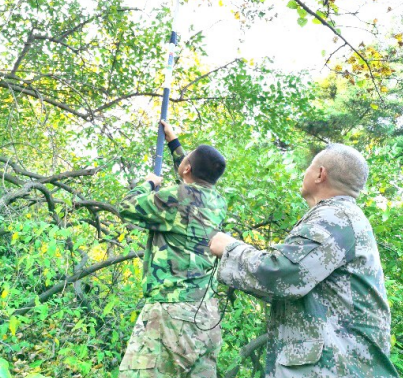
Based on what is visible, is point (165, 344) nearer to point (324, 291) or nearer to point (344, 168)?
point (324, 291)

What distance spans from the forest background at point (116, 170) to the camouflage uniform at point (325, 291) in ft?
3.10

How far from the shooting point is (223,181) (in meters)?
4.09

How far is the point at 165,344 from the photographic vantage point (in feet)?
8.49

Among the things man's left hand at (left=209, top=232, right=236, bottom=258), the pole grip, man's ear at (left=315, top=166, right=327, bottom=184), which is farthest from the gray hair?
the pole grip

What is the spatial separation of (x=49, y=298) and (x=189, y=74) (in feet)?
13.1

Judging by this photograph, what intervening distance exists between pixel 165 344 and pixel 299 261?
1.26 m

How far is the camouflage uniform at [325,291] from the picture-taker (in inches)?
62.4

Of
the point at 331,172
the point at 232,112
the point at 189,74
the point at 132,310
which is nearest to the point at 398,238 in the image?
the point at 132,310

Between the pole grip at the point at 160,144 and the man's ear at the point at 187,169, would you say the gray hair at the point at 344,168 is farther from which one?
the pole grip at the point at 160,144

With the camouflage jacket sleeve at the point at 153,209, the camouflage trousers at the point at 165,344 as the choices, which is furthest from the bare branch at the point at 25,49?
the camouflage trousers at the point at 165,344

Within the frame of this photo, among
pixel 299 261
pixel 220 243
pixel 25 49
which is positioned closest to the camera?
pixel 299 261

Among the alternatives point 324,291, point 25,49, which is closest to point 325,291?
point 324,291

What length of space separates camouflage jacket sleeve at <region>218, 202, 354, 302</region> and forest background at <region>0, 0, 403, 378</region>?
926 mm

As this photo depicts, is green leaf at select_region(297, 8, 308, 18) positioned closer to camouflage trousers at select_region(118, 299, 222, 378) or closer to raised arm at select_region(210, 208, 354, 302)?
raised arm at select_region(210, 208, 354, 302)
